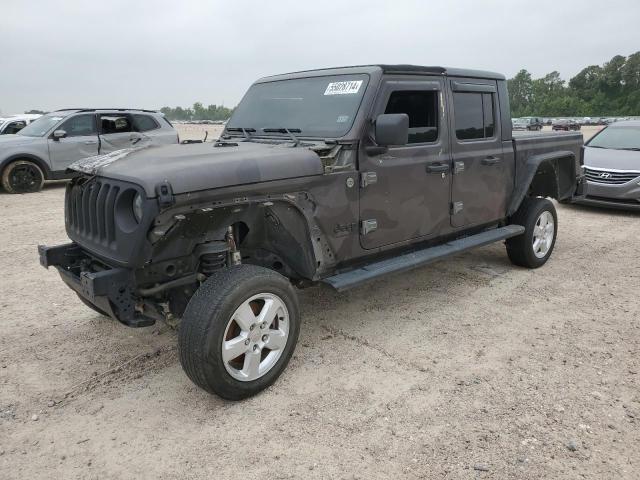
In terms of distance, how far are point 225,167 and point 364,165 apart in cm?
114

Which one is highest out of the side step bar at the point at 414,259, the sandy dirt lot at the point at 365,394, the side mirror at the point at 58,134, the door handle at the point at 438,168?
the side mirror at the point at 58,134

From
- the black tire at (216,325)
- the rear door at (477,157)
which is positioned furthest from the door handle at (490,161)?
the black tire at (216,325)

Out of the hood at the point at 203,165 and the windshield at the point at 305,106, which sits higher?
the windshield at the point at 305,106

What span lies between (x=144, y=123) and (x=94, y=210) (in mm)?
9296

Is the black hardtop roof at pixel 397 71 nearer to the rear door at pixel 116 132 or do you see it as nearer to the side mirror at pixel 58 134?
the rear door at pixel 116 132

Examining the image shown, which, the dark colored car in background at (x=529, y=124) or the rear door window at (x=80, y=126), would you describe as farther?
the dark colored car in background at (x=529, y=124)

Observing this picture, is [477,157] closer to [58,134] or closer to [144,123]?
[144,123]

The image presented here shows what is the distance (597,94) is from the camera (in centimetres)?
9088

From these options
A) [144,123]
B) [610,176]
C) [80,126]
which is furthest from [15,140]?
[610,176]

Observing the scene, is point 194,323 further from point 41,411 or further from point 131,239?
point 41,411

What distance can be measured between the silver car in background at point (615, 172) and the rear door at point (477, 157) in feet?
14.4

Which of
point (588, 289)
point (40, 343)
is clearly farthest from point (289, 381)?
point (588, 289)

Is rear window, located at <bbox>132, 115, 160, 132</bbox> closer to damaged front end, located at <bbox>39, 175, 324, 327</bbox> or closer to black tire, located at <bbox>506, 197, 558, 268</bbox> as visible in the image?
damaged front end, located at <bbox>39, 175, 324, 327</bbox>

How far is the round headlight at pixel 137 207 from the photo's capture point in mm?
2963
